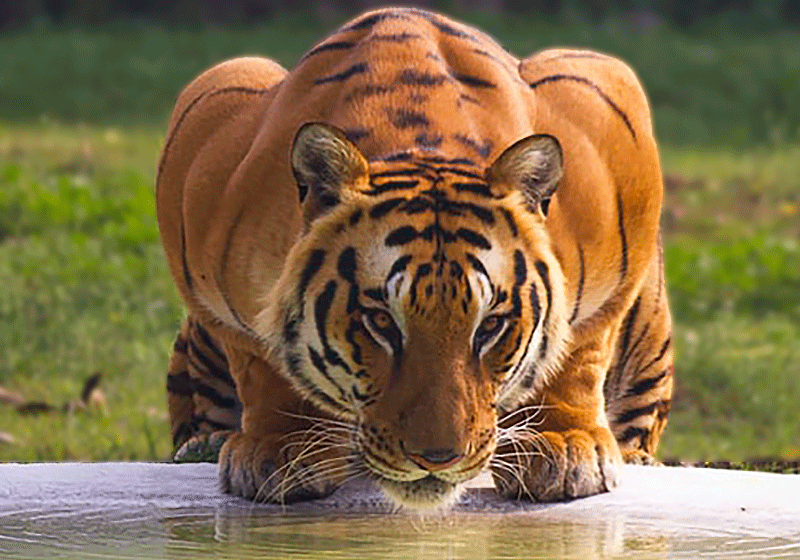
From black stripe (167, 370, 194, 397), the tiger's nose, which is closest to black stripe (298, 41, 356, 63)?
the tiger's nose

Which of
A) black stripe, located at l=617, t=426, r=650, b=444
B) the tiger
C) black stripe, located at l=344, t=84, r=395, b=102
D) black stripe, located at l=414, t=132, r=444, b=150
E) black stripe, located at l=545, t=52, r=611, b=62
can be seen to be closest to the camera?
the tiger

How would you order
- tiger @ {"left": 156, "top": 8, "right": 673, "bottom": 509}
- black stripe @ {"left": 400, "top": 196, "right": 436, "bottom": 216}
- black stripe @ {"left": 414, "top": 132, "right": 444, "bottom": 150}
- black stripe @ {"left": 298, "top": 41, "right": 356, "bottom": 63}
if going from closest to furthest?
tiger @ {"left": 156, "top": 8, "right": 673, "bottom": 509} → black stripe @ {"left": 400, "top": 196, "right": 436, "bottom": 216} → black stripe @ {"left": 414, "top": 132, "right": 444, "bottom": 150} → black stripe @ {"left": 298, "top": 41, "right": 356, "bottom": 63}

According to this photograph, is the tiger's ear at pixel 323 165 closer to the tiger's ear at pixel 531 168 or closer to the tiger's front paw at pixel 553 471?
the tiger's ear at pixel 531 168

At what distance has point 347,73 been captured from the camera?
431cm

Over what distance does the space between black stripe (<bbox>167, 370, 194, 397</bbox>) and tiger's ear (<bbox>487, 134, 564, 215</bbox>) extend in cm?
169

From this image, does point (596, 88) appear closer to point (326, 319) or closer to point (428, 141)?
point (428, 141)

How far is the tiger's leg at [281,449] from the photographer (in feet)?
13.7

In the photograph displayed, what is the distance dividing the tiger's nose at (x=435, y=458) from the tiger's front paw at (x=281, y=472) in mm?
480

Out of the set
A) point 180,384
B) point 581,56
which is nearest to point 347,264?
point 581,56

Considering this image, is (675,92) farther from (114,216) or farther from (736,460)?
(736,460)

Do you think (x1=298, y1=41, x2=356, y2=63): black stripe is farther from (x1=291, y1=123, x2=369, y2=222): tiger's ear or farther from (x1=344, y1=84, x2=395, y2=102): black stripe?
(x1=291, y1=123, x2=369, y2=222): tiger's ear

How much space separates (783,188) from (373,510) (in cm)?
737

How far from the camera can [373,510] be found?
4102mm

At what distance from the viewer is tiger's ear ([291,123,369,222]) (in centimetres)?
382
